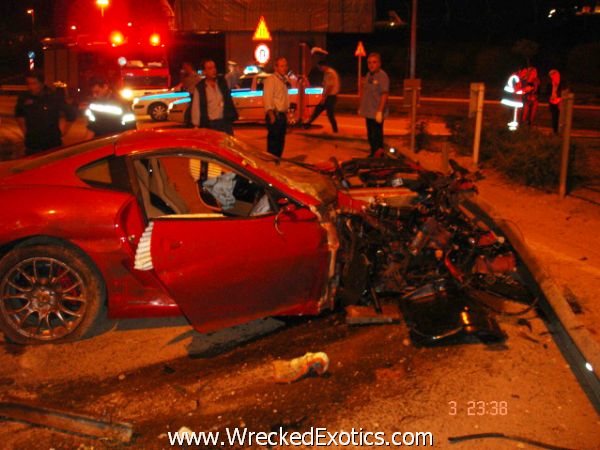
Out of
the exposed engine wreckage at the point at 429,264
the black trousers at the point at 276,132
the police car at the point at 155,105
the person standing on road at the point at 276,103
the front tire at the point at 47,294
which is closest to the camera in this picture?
the front tire at the point at 47,294

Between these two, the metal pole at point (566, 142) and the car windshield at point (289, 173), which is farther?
the metal pole at point (566, 142)

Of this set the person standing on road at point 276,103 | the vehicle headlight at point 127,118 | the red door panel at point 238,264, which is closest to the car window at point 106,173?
the red door panel at point 238,264

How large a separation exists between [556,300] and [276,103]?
19.1 ft

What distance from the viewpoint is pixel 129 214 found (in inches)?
189

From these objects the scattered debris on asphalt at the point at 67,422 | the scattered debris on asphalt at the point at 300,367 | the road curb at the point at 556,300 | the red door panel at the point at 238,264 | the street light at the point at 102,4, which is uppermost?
the street light at the point at 102,4

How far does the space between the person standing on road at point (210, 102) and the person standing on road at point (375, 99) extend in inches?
97.3

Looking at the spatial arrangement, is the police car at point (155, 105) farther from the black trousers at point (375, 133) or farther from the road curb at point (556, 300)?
the road curb at point (556, 300)

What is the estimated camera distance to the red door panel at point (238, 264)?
4574 millimetres

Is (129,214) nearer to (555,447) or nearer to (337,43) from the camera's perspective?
(555,447)

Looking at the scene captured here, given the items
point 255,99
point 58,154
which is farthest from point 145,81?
point 58,154

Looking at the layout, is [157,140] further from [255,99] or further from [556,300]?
[255,99]

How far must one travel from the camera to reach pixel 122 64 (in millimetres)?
21469

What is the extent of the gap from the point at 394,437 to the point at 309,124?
1436 cm

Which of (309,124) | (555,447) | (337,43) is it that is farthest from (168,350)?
Result: (337,43)
